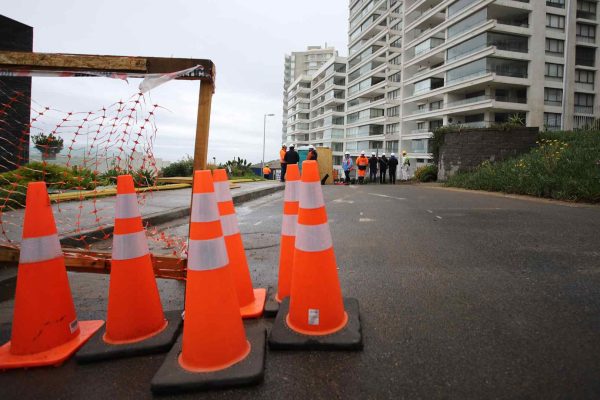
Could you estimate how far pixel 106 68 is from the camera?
2.79 m

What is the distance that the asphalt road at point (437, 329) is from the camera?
1.78 metres

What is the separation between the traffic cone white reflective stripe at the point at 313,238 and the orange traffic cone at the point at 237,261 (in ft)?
2.07

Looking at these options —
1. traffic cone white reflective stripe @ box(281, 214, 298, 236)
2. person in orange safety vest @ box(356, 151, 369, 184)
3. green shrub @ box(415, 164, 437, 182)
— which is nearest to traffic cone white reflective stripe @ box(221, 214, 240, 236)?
traffic cone white reflective stripe @ box(281, 214, 298, 236)

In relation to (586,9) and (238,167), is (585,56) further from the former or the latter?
(238,167)

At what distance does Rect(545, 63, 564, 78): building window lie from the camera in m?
38.7

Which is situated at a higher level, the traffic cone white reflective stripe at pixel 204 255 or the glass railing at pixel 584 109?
the glass railing at pixel 584 109

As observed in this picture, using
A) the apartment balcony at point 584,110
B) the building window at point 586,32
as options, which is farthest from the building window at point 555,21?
the apartment balcony at point 584,110

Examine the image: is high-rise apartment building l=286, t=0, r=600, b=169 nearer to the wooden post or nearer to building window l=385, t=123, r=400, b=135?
building window l=385, t=123, r=400, b=135

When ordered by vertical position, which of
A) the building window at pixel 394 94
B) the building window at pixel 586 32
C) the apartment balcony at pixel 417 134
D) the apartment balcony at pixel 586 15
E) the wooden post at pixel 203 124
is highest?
the apartment balcony at pixel 586 15

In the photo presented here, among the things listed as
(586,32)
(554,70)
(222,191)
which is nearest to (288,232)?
(222,191)

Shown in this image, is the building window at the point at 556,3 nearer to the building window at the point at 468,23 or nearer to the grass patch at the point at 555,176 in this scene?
the building window at the point at 468,23

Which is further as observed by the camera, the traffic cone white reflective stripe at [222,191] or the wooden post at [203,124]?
the traffic cone white reflective stripe at [222,191]

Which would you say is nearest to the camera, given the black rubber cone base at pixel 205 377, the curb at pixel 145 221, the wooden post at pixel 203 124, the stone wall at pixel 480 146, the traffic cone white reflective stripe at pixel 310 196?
the black rubber cone base at pixel 205 377

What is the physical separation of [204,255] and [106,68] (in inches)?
69.8
